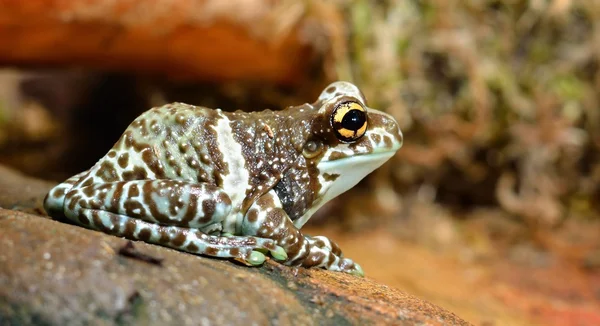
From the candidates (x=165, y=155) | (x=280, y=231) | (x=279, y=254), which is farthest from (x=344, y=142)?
(x=165, y=155)

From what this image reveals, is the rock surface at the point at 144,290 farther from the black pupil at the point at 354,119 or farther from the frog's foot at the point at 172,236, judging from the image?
the black pupil at the point at 354,119

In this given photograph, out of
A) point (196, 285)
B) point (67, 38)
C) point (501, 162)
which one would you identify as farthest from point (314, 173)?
point (501, 162)

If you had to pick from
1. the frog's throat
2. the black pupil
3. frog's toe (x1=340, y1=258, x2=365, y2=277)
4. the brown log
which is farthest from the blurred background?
the black pupil

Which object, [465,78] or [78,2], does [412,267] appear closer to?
[465,78]

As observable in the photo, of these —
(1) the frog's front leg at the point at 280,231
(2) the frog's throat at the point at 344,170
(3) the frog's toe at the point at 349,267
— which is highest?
(2) the frog's throat at the point at 344,170

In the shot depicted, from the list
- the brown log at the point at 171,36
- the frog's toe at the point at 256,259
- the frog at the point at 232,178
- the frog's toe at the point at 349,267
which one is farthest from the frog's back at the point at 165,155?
the brown log at the point at 171,36

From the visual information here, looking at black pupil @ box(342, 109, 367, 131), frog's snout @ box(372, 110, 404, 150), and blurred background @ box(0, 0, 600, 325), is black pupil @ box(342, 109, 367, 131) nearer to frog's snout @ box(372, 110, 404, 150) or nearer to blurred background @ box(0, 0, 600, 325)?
frog's snout @ box(372, 110, 404, 150)
